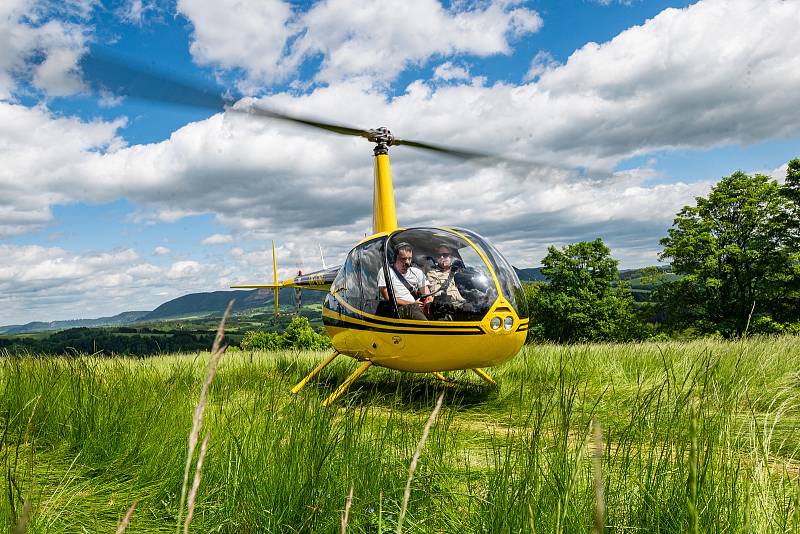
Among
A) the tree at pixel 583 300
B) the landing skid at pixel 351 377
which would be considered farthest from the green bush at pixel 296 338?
the landing skid at pixel 351 377

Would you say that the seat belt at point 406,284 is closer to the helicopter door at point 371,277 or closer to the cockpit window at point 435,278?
the cockpit window at point 435,278

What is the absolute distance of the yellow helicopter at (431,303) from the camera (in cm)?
579

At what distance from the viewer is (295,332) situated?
44812mm

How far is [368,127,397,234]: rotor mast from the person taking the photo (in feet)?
26.7

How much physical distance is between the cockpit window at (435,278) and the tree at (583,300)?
33681 millimetres

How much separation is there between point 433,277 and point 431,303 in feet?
1.37

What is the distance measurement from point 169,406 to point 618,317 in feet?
131

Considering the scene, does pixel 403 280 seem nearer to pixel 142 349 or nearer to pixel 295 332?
pixel 142 349

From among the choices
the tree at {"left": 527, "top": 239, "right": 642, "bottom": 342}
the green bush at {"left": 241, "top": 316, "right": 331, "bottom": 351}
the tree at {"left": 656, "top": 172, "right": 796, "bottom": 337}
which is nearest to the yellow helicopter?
the tree at {"left": 656, "top": 172, "right": 796, "bottom": 337}

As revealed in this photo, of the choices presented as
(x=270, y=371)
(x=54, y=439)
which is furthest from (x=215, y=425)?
(x=270, y=371)

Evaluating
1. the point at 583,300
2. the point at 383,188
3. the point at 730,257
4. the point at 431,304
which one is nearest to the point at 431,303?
the point at 431,304

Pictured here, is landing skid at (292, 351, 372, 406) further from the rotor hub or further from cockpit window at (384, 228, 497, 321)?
the rotor hub

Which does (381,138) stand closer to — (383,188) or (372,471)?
(383,188)

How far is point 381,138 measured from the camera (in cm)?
842
